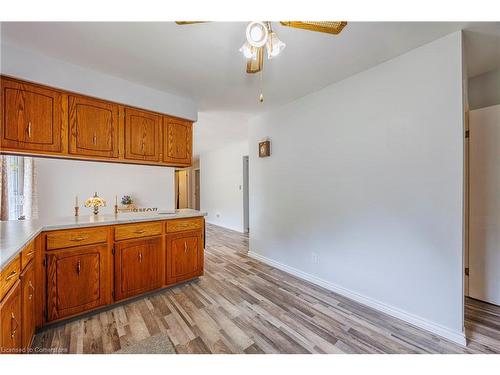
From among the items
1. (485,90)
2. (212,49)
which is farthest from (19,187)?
(485,90)

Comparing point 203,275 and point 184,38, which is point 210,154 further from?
point 184,38

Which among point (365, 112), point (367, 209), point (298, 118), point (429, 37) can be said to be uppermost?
point (429, 37)

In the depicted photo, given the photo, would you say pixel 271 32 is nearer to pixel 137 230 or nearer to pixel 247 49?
pixel 247 49

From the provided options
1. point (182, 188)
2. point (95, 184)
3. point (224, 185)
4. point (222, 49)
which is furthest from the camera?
point (182, 188)

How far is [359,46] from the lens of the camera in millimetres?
1700

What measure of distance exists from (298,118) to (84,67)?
2405mm

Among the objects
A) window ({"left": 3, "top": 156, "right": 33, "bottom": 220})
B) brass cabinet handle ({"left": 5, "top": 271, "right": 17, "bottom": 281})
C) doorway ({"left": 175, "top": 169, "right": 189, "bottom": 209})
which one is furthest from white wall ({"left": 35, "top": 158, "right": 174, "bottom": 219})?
doorway ({"left": 175, "top": 169, "right": 189, "bottom": 209})

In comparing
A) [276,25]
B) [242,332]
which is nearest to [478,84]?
[276,25]

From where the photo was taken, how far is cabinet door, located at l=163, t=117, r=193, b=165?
263cm

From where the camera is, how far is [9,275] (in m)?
1.06

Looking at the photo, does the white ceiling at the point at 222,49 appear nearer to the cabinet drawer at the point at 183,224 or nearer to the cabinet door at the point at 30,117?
the cabinet door at the point at 30,117

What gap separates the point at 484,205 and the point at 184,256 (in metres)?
3.18

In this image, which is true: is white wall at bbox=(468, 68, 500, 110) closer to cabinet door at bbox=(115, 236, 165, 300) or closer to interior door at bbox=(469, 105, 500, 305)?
interior door at bbox=(469, 105, 500, 305)

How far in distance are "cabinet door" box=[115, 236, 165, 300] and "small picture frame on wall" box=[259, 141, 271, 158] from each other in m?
1.87
